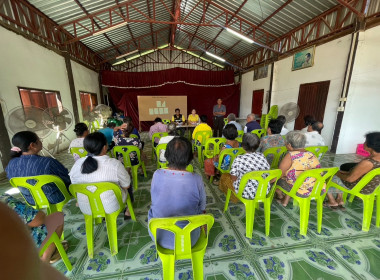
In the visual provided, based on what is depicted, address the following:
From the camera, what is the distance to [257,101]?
305 inches

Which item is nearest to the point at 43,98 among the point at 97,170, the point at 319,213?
the point at 97,170

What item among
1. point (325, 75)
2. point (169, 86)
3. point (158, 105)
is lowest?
point (158, 105)

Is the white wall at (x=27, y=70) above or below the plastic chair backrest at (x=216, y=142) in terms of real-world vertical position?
above

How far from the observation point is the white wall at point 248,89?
7046mm

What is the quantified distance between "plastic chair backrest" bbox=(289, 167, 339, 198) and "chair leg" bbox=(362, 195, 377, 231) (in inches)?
17.6

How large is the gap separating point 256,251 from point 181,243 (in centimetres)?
92

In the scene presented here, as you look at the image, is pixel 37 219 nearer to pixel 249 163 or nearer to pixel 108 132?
pixel 249 163

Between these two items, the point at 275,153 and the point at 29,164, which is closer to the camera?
the point at 29,164

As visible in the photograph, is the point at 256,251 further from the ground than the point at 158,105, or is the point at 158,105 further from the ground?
the point at 158,105

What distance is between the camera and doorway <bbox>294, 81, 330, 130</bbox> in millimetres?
4535

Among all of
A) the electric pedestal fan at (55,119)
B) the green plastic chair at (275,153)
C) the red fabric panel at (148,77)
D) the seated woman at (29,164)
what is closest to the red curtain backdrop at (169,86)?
the red fabric panel at (148,77)

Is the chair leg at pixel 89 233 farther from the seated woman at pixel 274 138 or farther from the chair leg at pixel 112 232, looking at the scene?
the seated woman at pixel 274 138

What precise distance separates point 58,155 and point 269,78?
7.50 m

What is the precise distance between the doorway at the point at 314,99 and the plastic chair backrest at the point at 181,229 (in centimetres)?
513
